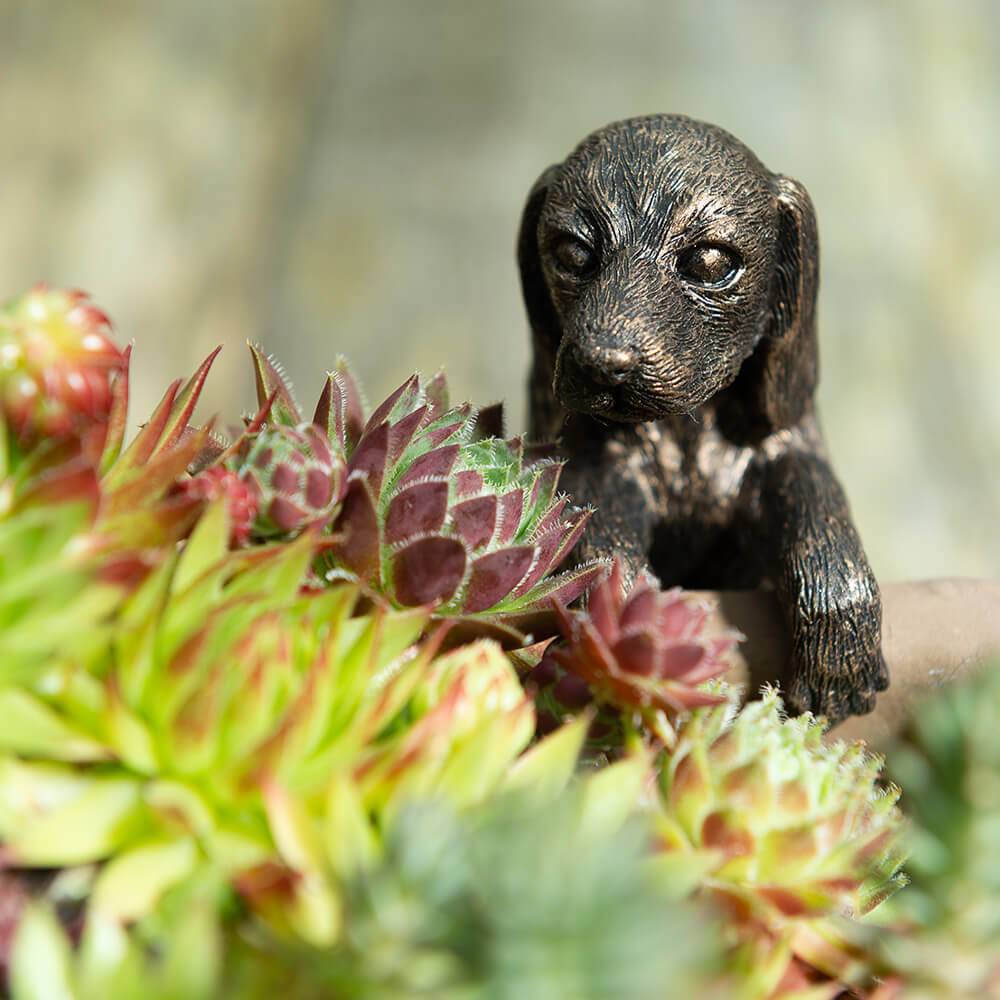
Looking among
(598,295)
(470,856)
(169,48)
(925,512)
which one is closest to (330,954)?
(470,856)

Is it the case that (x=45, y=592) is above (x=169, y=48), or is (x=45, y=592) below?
below

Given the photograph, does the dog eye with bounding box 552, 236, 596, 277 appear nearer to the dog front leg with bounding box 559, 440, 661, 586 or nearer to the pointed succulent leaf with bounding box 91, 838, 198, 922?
the dog front leg with bounding box 559, 440, 661, 586

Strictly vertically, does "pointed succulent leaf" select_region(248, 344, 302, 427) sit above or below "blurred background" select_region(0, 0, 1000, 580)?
below

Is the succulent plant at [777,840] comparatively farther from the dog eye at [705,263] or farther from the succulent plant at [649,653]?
the dog eye at [705,263]

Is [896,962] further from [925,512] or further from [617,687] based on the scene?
[925,512]

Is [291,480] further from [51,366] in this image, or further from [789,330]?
[789,330]

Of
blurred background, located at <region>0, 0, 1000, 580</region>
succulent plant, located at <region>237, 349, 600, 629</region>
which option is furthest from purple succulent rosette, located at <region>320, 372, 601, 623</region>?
blurred background, located at <region>0, 0, 1000, 580</region>

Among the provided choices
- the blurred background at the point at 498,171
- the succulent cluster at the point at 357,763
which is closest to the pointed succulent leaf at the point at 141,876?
the succulent cluster at the point at 357,763
